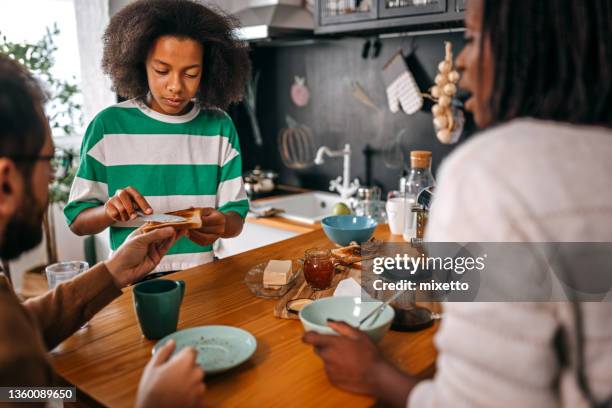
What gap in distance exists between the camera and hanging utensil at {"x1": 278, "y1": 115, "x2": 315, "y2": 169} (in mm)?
3316

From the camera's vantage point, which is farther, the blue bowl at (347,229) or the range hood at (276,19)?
the range hood at (276,19)

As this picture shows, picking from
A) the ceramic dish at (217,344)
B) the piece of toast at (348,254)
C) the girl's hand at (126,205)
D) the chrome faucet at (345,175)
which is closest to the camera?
the ceramic dish at (217,344)

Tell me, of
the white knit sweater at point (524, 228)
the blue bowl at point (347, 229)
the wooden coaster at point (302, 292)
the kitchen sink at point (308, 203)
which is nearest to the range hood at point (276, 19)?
the kitchen sink at point (308, 203)

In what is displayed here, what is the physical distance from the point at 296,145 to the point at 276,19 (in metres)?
0.92

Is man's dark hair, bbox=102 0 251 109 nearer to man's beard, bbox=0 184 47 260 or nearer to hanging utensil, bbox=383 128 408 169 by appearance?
man's beard, bbox=0 184 47 260

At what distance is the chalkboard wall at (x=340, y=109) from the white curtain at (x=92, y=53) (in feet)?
2.69

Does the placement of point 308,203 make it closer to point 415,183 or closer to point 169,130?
point 415,183

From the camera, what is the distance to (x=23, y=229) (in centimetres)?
85

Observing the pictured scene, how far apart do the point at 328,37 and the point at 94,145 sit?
5.48ft

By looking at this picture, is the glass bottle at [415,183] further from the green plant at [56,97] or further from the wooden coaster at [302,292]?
the green plant at [56,97]

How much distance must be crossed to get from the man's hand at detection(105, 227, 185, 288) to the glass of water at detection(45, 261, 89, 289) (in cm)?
8

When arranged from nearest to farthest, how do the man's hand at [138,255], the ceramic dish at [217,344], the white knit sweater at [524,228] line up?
1. the white knit sweater at [524,228]
2. the ceramic dish at [217,344]
3. the man's hand at [138,255]

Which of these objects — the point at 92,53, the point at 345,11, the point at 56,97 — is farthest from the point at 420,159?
the point at 56,97

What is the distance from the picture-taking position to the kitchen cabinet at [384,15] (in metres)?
2.08
